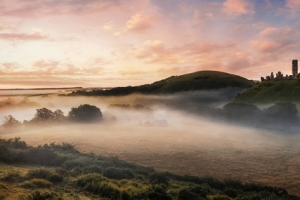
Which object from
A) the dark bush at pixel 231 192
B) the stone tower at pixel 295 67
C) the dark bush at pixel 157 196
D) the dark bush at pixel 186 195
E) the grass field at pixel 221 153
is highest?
the stone tower at pixel 295 67

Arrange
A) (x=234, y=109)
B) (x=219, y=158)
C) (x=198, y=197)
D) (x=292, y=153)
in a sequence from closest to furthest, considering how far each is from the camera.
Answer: (x=198, y=197) → (x=219, y=158) → (x=292, y=153) → (x=234, y=109)

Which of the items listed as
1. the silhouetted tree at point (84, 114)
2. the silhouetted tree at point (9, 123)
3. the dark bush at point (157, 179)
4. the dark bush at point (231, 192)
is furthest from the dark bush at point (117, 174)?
the silhouetted tree at point (84, 114)

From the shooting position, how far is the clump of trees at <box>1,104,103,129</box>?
126 meters

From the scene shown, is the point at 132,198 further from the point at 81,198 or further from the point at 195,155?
the point at 195,155

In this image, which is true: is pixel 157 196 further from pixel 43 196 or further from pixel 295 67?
pixel 295 67

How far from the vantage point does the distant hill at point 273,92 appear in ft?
455

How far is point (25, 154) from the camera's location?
4559 cm

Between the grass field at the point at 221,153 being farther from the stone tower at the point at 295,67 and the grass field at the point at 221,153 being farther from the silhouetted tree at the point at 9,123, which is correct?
the stone tower at the point at 295,67

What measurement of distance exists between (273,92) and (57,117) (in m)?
116

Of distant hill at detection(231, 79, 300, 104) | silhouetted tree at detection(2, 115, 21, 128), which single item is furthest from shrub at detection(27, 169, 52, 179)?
distant hill at detection(231, 79, 300, 104)

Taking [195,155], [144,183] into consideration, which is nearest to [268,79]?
[195,155]

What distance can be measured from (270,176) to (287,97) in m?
97.8

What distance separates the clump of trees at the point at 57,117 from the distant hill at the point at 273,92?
8800cm

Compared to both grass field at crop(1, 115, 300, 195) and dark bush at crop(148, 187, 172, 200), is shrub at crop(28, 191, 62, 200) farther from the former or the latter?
grass field at crop(1, 115, 300, 195)
